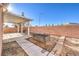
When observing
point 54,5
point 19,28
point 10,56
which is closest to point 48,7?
point 54,5

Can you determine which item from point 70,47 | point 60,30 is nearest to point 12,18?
point 60,30

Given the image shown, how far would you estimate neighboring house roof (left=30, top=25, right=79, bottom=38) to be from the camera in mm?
3100

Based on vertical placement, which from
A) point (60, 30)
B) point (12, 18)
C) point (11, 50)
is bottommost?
point (11, 50)

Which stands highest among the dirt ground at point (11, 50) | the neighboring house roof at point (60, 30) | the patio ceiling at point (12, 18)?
the patio ceiling at point (12, 18)

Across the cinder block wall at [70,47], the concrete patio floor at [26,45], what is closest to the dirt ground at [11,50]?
the concrete patio floor at [26,45]

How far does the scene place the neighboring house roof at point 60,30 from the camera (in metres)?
3.10

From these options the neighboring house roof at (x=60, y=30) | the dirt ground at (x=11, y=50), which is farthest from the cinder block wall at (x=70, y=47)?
the dirt ground at (x=11, y=50)

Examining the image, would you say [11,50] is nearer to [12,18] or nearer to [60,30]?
[12,18]

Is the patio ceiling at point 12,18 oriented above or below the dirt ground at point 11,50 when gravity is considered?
above

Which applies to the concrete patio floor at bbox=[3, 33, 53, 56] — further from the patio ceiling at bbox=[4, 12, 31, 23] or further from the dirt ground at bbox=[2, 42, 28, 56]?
the patio ceiling at bbox=[4, 12, 31, 23]

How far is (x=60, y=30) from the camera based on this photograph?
3133 mm

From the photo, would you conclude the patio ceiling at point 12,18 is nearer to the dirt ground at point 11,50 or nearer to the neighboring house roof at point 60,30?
the neighboring house roof at point 60,30

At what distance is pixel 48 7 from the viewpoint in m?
3.11

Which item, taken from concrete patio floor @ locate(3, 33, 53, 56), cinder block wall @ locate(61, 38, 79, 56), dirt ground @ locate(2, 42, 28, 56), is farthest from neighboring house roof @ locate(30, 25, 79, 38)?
dirt ground @ locate(2, 42, 28, 56)
